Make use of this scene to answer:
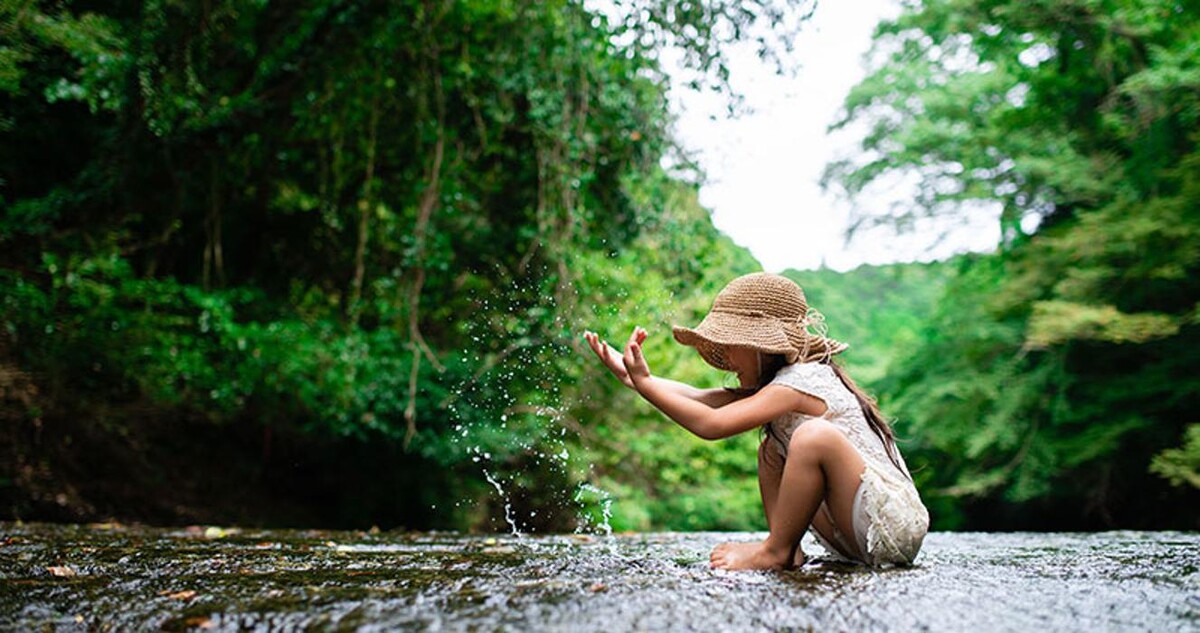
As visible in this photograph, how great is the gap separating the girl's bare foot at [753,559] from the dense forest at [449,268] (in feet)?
13.8

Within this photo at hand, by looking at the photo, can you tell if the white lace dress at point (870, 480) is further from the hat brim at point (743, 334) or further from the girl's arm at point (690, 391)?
the girl's arm at point (690, 391)

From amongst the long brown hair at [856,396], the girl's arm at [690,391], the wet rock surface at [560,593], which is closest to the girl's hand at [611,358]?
the girl's arm at [690,391]

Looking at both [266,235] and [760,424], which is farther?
[266,235]

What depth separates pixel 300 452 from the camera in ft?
33.3

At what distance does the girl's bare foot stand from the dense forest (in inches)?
166

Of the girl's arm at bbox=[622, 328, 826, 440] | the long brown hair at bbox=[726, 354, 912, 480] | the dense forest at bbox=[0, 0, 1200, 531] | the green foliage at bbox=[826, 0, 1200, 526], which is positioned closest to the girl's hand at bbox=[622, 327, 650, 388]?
the girl's arm at bbox=[622, 328, 826, 440]

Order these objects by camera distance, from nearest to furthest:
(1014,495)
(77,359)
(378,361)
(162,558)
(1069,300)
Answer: (162,558), (77,359), (378,361), (1069,300), (1014,495)

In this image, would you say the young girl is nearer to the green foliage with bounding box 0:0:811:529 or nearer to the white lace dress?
the white lace dress

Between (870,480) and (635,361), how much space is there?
0.75 m

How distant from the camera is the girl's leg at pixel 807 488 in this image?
2529mm

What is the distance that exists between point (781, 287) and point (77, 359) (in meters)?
7.00

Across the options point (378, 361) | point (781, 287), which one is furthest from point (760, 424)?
point (378, 361)

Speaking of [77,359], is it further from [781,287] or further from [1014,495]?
[1014,495]

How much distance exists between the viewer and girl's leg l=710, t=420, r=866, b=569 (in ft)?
8.30
